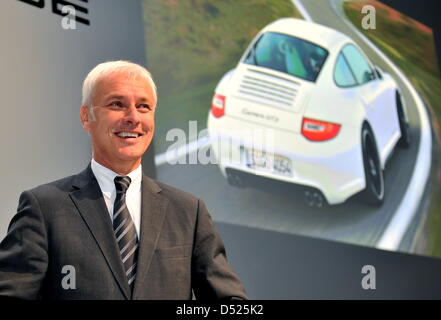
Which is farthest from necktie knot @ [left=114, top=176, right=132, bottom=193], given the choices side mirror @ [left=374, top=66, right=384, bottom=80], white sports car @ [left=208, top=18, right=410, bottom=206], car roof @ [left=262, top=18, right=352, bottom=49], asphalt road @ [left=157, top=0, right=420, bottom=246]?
side mirror @ [left=374, top=66, right=384, bottom=80]

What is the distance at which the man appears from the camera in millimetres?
1164

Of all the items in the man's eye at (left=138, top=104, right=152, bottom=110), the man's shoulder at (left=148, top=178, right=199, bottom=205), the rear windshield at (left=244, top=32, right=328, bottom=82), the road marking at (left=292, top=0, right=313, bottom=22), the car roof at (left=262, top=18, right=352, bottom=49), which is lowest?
the man's shoulder at (left=148, top=178, right=199, bottom=205)

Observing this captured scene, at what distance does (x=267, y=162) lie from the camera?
4027 mm

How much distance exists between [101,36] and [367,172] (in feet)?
6.48

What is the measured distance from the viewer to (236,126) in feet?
13.4

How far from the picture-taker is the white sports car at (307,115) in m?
3.96

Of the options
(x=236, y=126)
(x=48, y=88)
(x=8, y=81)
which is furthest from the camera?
(x=236, y=126)

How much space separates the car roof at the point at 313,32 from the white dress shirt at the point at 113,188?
299 cm

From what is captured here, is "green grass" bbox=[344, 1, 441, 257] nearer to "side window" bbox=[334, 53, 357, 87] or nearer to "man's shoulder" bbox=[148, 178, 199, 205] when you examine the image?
"side window" bbox=[334, 53, 357, 87]

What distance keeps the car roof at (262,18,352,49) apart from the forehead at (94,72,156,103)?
9.80ft

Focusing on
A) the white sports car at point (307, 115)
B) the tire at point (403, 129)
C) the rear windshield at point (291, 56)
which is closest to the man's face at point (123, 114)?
the white sports car at point (307, 115)

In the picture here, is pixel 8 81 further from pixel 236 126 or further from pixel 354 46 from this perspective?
pixel 354 46

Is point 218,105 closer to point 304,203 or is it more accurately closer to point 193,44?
point 193,44
